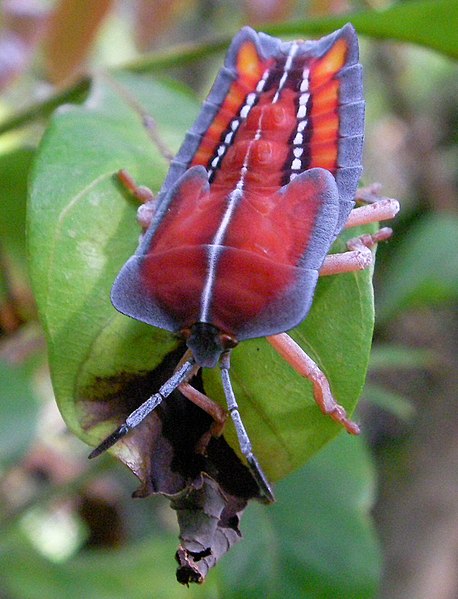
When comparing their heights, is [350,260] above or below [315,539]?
above

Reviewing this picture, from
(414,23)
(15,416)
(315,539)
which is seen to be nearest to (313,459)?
(315,539)

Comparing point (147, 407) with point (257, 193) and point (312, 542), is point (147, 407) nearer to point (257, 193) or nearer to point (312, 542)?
point (257, 193)

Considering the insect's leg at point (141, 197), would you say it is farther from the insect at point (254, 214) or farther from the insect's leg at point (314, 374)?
the insect's leg at point (314, 374)

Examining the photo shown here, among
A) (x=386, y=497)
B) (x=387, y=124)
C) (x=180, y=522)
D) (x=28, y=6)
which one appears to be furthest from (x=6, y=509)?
(x=387, y=124)

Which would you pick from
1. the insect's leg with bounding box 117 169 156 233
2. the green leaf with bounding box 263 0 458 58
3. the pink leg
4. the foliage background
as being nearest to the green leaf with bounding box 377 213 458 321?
the foliage background

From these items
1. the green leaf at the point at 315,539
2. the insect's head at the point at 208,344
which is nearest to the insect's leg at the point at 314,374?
the insect's head at the point at 208,344

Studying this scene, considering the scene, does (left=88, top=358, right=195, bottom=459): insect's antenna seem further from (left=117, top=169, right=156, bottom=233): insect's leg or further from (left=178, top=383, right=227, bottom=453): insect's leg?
(left=117, top=169, right=156, bottom=233): insect's leg

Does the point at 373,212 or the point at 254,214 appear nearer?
the point at 254,214
